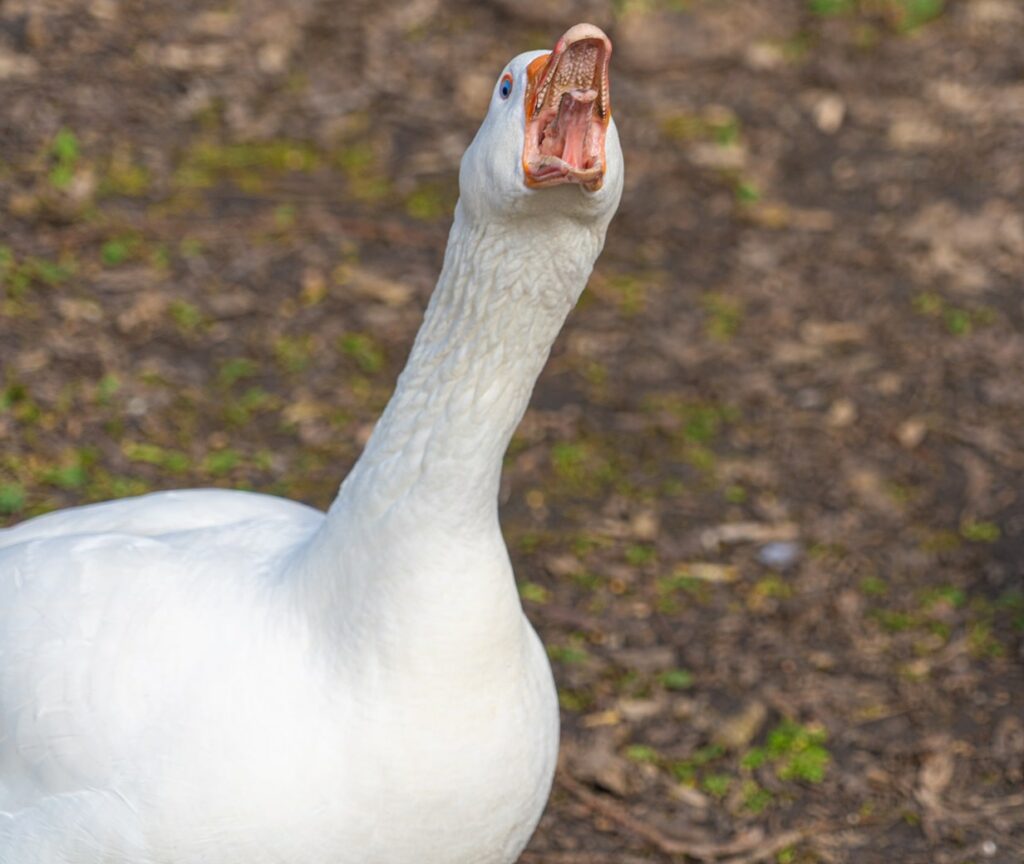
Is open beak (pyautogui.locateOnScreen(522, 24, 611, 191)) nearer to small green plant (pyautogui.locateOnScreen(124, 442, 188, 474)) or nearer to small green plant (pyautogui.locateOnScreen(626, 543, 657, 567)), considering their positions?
small green plant (pyautogui.locateOnScreen(626, 543, 657, 567))

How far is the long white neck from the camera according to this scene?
2.88 m

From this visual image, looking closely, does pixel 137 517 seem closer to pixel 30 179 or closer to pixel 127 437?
pixel 127 437

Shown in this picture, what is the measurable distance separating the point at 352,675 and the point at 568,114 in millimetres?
1301

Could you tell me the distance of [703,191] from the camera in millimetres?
7820

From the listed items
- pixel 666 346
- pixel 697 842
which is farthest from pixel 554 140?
pixel 666 346

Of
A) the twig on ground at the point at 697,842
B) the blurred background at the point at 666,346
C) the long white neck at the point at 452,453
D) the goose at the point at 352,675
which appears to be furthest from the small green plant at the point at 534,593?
the long white neck at the point at 452,453

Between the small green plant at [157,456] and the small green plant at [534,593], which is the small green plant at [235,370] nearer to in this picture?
the small green plant at [157,456]

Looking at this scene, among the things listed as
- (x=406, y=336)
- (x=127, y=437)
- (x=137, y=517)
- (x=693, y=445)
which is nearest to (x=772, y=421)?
(x=693, y=445)

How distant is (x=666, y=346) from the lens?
6832 millimetres

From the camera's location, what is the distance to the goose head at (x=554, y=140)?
8.16 ft

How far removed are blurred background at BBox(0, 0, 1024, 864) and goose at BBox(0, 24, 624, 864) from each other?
4.97 ft

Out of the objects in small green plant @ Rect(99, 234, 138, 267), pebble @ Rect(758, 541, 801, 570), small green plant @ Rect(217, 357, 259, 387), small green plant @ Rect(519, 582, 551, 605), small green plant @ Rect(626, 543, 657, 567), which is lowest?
small green plant @ Rect(519, 582, 551, 605)

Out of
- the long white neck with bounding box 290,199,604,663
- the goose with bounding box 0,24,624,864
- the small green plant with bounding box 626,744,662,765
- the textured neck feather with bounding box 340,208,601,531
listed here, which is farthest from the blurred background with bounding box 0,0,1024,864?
the textured neck feather with bounding box 340,208,601,531

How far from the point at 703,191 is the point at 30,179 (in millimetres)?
3394
